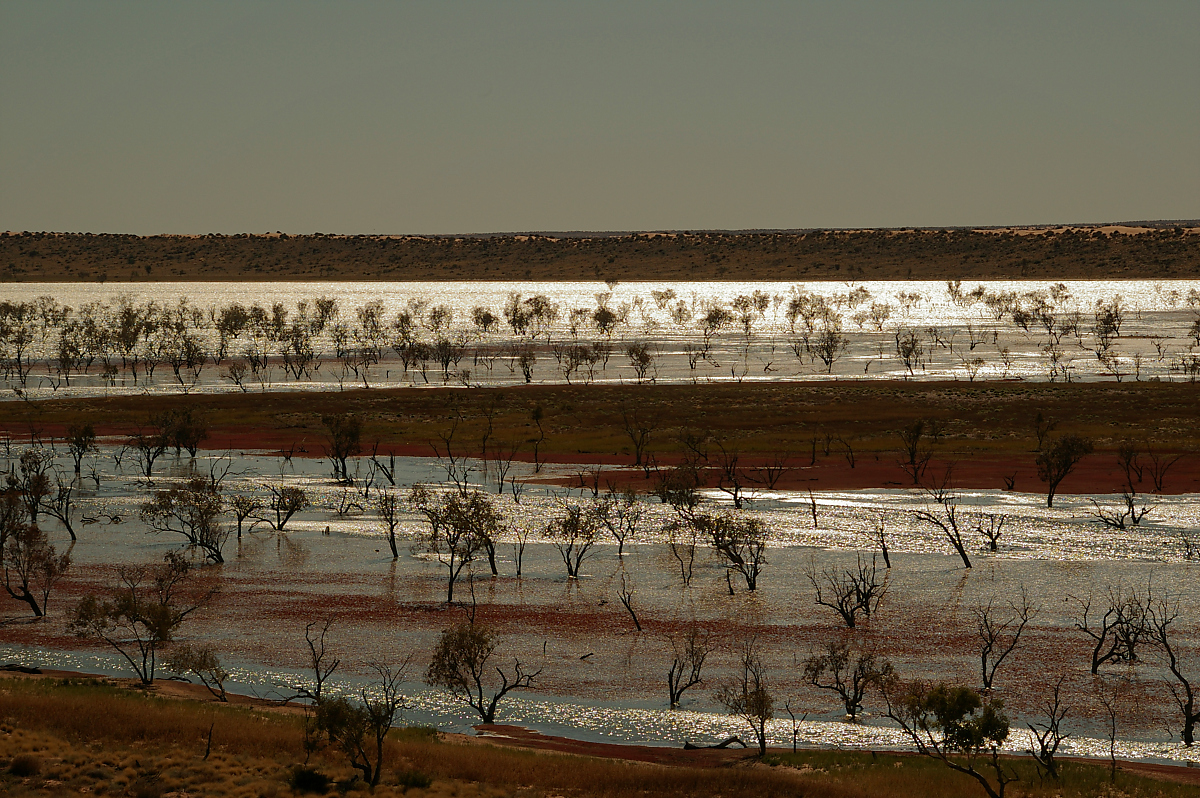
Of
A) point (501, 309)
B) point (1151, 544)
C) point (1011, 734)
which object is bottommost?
point (1011, 734)

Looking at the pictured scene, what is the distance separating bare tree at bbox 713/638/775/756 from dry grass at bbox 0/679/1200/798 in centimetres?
120

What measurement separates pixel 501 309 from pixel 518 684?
154 metres

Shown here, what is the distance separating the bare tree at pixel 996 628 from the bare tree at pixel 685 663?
6583 millimetres

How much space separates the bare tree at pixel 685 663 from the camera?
90.0 feet

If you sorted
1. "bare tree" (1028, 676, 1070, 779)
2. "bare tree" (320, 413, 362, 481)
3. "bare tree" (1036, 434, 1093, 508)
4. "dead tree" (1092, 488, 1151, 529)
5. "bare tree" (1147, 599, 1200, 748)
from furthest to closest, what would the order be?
"bare tree" (320, 413, 362, 481) → "bare tree" (1036, 434, 1093, 508) → "dead tree" (1092, 488, 1151, 529) → "bare tree" (1147, 599, 1200, 748) → "bare tree" (1028, 676, 1070, 779)

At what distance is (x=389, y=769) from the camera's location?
872 inches

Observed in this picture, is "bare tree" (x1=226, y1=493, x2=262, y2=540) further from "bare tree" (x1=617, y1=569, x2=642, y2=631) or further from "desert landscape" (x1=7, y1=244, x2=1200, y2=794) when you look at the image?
"bare tree" (x1=617, y1=569, x2=642, y2=631)

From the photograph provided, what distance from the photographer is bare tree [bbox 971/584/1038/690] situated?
28.4 m

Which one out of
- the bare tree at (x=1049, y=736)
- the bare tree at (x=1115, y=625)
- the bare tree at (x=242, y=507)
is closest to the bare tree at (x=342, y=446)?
the bare tree at (x=242, y=507)

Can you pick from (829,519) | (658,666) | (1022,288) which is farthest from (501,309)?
(658,666)

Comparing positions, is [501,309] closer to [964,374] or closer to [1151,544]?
[964,374]

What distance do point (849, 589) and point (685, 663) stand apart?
304 inches

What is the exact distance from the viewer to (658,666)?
98.8 ft

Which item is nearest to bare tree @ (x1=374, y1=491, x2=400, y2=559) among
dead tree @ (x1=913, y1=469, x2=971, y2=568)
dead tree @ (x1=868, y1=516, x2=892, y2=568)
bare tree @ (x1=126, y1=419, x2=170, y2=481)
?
bare tree @ (x1=126, y1=419, x2=170, y2=481)
